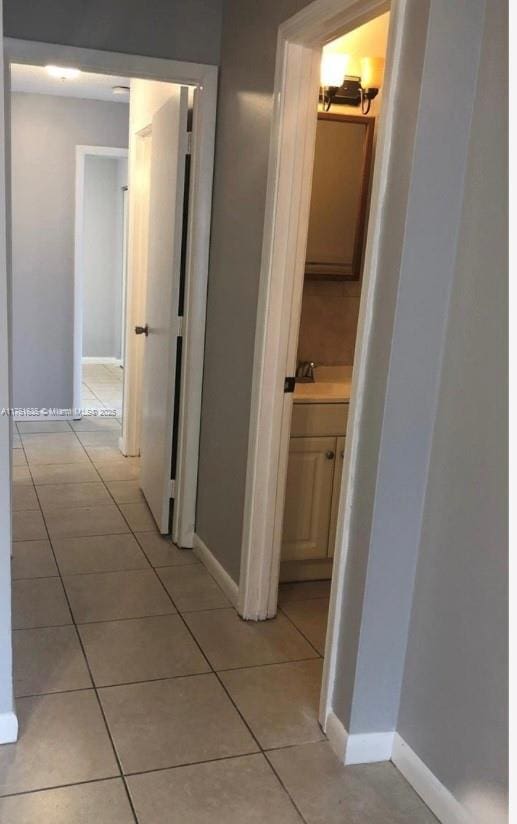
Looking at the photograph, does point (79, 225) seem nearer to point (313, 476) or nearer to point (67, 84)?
point (67, 84)

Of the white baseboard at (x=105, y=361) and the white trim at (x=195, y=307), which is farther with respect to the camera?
the white baseboard at (x=105, y=361)

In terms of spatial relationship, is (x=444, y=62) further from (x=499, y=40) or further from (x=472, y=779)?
(x=472, y=779)

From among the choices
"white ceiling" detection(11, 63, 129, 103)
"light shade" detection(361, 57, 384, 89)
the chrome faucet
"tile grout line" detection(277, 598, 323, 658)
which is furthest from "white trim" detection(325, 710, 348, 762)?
"white ceiling" detection(11, 63, 129, 103)

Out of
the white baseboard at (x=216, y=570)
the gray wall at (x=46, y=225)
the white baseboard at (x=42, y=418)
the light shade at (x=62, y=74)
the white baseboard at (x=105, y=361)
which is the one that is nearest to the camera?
the white baseboard at (x=216, y=570)

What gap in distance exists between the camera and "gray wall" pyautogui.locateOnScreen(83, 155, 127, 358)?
8344 mm

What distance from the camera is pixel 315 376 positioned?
11.3 feet

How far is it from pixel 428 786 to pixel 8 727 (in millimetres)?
1144

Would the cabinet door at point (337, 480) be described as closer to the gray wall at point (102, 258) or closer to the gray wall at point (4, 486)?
the gray wall at point (4, 486)

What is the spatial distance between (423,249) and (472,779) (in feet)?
4.16

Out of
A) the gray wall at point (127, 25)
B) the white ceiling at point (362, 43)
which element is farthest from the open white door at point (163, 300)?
the white ceiling at point (362, 43)

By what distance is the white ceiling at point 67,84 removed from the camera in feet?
15.8

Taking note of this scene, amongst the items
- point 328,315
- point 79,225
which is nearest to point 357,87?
point 328,315

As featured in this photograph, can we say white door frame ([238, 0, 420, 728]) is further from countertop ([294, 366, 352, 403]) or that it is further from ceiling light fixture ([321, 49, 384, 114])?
ceiling light fixture ([321, 49, 384, 114])
